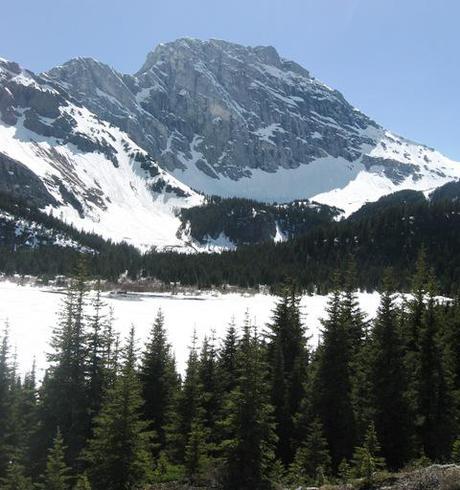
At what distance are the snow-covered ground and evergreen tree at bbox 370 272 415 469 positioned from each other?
84.8ft

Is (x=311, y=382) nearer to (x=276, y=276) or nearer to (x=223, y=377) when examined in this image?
(x=223, y=377)

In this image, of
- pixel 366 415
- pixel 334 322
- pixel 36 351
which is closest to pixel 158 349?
pixel 334 322

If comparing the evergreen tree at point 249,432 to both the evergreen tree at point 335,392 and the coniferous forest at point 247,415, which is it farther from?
the evergreen tree at point 335,392

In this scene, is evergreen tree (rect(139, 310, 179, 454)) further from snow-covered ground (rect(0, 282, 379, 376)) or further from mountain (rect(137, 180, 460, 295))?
mountain (rect(137, 180, 460, 295))

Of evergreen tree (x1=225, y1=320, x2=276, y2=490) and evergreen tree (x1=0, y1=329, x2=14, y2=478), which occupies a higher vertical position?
evergreen tree (x1=225, y1=320, x2=276, y2=490)

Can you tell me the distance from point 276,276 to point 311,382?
135054mm

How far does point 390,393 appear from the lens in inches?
1061

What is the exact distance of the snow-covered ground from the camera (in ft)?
228

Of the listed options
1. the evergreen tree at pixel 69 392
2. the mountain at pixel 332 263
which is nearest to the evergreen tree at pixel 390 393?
the evergreen tree at pixel 69 392

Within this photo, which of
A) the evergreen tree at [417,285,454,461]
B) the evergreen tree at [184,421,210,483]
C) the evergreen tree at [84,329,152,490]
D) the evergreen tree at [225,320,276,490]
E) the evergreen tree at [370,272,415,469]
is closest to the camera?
the evergreen tree at [225,320,276,490]

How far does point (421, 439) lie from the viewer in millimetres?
27828

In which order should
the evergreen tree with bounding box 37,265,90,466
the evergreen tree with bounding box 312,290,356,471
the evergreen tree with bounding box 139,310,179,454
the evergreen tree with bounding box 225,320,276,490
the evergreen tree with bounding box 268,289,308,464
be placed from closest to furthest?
the evergreen tree with bounding box 225,320,276,490, the evergreen tree with bounding box 37,265,90,466, the evergreen tree with bounding box 312,290,356,471, the evergreen tree with bounding box 268,289,308,464, the evergreen tree with bounding box 139,310,179,454

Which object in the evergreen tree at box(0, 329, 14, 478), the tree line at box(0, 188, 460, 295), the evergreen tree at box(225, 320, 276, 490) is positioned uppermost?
the tree line at box(0, 188, 460, 295)

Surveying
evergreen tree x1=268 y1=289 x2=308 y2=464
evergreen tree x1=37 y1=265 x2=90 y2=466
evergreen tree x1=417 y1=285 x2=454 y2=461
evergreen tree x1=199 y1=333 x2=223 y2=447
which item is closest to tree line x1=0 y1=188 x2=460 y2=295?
evergreen tree x1=268 y1=289 x2=308 y2=464
